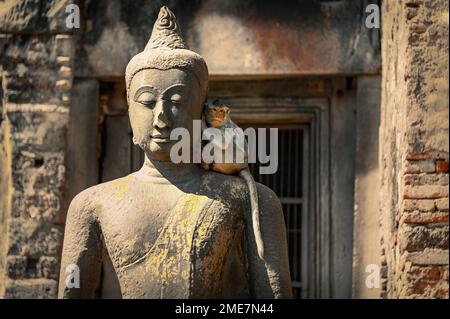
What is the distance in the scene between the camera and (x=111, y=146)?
1330 centimetres

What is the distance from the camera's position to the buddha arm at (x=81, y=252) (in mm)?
8992

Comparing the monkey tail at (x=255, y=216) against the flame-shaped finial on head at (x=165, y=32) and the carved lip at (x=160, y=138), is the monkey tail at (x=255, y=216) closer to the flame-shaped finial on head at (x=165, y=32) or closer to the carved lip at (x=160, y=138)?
the carved lip at (x=160, y=138)

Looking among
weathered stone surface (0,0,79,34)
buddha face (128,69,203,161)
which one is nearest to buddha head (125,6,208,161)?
buddha face (128,69,203,161)

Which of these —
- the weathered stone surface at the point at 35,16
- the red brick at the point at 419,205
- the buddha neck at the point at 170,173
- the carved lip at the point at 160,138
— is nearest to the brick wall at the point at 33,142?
the weathered stone surface at the point at 35,16

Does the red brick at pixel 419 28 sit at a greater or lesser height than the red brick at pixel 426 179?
greater

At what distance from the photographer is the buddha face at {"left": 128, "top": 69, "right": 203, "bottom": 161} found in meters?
9.00

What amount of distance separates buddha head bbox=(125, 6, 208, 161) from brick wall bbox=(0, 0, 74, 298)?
3.70 meters

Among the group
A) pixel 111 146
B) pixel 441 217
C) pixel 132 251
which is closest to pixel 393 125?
pixel 441 217

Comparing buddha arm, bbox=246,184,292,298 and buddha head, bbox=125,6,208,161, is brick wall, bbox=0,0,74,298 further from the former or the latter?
buddha arm, bbox=246,184,292,298

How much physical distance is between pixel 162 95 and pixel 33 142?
3.94 metres

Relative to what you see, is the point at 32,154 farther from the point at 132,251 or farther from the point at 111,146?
the point at 132,251

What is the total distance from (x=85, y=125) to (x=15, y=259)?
1200 mm

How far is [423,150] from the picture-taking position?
10.8m

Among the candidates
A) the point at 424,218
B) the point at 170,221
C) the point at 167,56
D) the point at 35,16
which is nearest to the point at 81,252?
the point at 170,221
